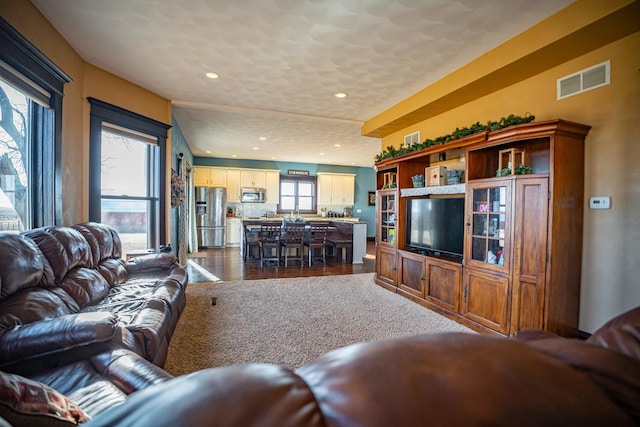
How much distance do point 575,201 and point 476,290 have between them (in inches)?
45.8

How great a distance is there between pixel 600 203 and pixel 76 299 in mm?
4146

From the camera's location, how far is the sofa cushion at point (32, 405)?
75 cm

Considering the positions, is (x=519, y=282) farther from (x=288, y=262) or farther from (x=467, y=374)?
(x=288, y=262)

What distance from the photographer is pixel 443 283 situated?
11.1 ft

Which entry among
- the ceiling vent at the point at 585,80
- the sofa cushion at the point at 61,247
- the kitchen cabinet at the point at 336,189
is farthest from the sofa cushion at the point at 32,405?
the kitchen cabinet at the point at 336,189

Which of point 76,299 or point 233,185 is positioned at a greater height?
point 233,185

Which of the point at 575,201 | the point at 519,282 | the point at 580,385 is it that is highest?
the point at 575,201

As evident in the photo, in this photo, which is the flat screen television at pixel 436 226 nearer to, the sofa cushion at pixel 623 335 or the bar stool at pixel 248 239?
the sofa cushion at pixel 623 335

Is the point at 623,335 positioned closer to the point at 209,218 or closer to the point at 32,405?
the point at 32,405

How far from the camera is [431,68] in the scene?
3.19 m

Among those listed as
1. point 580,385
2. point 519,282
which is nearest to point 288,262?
point 519,282

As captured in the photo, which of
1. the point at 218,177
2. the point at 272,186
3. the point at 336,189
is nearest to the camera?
the point at 218,177

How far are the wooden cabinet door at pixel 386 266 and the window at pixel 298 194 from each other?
18.0 feet

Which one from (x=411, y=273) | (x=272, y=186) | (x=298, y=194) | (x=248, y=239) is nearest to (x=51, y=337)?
(x=411, y=273)
